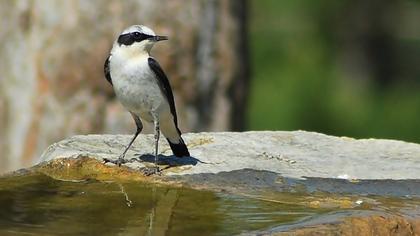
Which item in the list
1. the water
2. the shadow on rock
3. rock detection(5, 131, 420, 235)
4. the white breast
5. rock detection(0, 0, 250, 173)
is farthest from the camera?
rock detection(0, 0, 250, 173)

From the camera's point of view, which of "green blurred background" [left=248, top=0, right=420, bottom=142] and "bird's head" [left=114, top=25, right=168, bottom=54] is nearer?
"bird's head" [left=114, top=25, right=168, bottom=54]

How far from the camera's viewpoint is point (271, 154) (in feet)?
21.7

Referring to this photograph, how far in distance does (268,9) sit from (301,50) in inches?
276

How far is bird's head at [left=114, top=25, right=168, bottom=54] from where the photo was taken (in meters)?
6.14

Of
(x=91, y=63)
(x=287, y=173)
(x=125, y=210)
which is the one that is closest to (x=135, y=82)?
(x=287, y=173)

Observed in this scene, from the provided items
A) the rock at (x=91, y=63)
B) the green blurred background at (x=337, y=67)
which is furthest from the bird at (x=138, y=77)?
the green blurred background at (x=337, y=67)

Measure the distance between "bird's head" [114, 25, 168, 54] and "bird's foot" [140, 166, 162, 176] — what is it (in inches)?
23.3

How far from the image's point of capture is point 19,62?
847cm

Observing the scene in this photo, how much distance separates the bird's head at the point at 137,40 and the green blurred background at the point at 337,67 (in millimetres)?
8724

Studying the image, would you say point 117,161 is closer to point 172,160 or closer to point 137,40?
point 172,160

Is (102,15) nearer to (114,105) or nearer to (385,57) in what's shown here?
(114,105)

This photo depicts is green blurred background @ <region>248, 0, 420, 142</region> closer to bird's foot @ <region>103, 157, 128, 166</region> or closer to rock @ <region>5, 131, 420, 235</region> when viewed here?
rock @ <region>5, 131, 420, 235</region>

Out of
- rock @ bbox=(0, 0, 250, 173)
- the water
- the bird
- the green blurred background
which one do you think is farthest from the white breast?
the green blurred background

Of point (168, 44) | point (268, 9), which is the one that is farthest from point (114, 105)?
point (268, 9)
